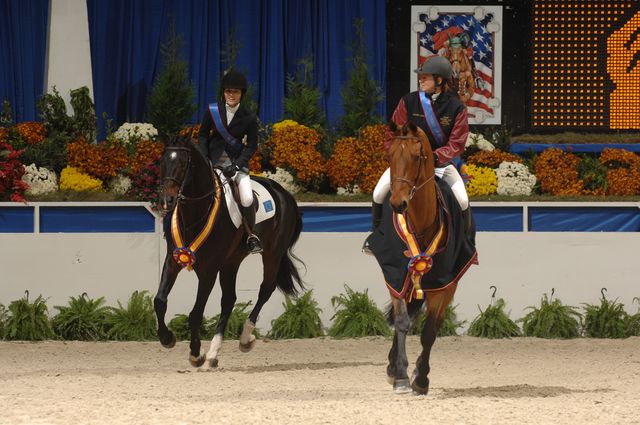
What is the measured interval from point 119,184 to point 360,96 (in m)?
2.65

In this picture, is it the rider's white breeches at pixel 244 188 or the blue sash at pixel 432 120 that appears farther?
the rider's white breeches at pixel 244 188

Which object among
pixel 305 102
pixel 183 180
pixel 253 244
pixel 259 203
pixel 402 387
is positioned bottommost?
pixel 402 387

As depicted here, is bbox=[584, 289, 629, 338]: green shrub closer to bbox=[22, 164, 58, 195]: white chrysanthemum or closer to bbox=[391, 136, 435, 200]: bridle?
bbox=[391, 136, 435, 200]: bridle

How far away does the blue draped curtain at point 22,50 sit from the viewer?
13.4 meters

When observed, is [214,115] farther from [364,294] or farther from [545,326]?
[545,326]

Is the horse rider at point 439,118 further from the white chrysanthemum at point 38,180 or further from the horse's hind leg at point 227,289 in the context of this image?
the white chrysanthemum at point 38,180

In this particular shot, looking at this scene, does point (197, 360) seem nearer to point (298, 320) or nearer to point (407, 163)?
point (298, 320)

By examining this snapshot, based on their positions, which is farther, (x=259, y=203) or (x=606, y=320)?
(x=606, y=320)

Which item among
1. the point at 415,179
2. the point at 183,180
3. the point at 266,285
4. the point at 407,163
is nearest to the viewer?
the point at 407,163

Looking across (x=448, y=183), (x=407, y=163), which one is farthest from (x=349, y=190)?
(x=407, y=163)

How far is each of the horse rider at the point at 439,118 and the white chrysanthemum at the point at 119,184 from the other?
452cm

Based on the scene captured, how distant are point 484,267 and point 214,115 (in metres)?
3.25

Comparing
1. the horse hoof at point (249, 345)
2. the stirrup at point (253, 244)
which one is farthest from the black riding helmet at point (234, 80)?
the horse hoof at point (249, 345)

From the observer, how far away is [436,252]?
7.93 metres
